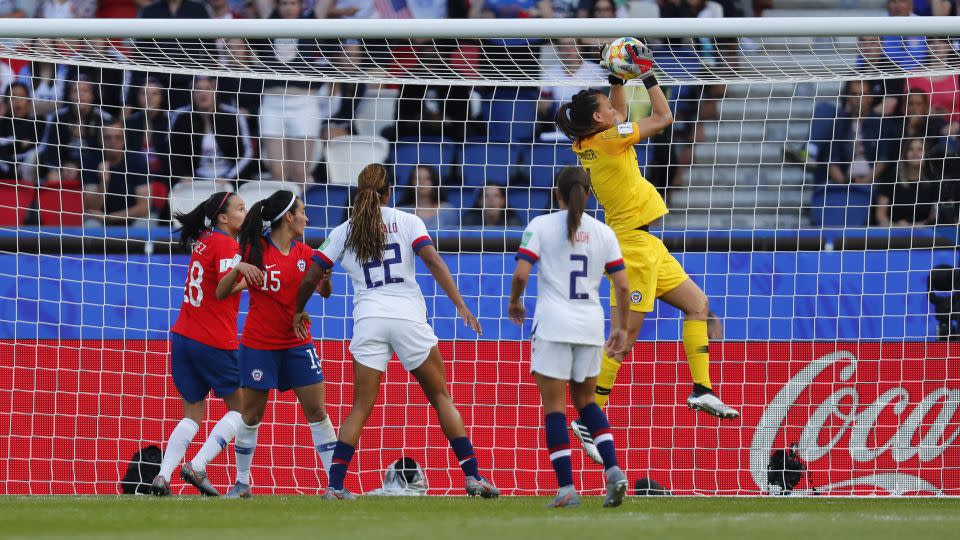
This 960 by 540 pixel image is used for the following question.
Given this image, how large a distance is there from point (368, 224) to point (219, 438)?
1.91m

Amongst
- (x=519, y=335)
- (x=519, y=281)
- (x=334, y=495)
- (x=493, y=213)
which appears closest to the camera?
(x=519, y=281)

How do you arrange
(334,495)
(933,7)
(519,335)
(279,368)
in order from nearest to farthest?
(334,495) < (279,368) < (519,335) < (933,7)

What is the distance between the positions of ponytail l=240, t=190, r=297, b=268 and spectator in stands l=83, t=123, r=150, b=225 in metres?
2.56

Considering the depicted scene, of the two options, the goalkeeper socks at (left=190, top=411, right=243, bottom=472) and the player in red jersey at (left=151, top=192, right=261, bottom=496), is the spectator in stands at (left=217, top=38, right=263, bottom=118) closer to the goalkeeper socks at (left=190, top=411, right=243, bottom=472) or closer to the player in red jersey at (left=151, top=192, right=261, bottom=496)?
the player in red jersey at (left=151, top=192, right=261, bottom=496)

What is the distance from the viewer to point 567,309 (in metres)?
7.16

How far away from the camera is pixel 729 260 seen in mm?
10227

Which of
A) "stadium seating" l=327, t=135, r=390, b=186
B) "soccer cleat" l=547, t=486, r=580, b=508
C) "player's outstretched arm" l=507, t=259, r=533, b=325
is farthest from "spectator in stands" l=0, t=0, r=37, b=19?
"soccer cleat" l=547, t=486, r=580, b=508

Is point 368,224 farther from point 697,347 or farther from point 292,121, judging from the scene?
point 292,121

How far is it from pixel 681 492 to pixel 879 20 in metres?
3.65

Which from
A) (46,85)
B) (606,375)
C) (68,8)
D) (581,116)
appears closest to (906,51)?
(581,116)

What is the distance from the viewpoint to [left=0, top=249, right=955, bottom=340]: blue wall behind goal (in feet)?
33.3

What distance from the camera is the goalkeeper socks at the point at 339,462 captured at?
797 cm

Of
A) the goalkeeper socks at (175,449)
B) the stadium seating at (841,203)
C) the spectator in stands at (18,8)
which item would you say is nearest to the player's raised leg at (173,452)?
the goalkeeper socks at (175,449)

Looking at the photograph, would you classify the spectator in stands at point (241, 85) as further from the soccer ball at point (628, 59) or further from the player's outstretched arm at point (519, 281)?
the player's outstretched arm at point (519, 281)
